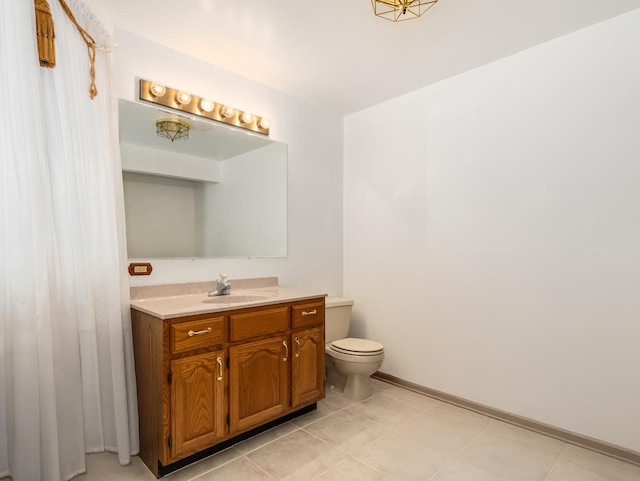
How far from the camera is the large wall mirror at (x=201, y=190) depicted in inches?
81.5

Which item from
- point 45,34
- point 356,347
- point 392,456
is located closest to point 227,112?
point 45,34

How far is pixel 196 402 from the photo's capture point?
5.63 ft

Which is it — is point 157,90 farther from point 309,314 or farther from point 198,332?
point 309,314

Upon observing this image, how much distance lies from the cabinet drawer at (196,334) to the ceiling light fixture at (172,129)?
1.23 metres

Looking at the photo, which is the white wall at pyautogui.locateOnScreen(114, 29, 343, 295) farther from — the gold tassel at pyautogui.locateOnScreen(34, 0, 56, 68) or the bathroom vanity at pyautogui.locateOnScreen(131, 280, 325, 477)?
the gold tassel at pyautogui.locateOnScreen(34, 0, 56, 68)

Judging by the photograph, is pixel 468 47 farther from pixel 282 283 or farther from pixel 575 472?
pixel 575 472

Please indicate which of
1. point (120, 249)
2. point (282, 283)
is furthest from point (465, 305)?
point (120, 249)

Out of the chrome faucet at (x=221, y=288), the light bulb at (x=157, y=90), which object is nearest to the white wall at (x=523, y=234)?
the chrome faucet at (x=221, y=288)

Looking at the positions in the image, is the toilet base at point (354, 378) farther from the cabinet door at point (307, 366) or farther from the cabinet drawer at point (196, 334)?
the cabinet drawer at point (196, 334)

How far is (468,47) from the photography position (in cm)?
218

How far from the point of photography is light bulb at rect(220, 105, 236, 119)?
7.93 ft

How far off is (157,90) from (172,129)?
9.3 inches

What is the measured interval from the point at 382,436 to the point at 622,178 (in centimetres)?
200

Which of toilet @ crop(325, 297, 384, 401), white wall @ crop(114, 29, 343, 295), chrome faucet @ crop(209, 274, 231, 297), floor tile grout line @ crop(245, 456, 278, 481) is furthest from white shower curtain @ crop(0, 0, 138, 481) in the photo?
toilet @ crop(325, 297, 384, 401)
